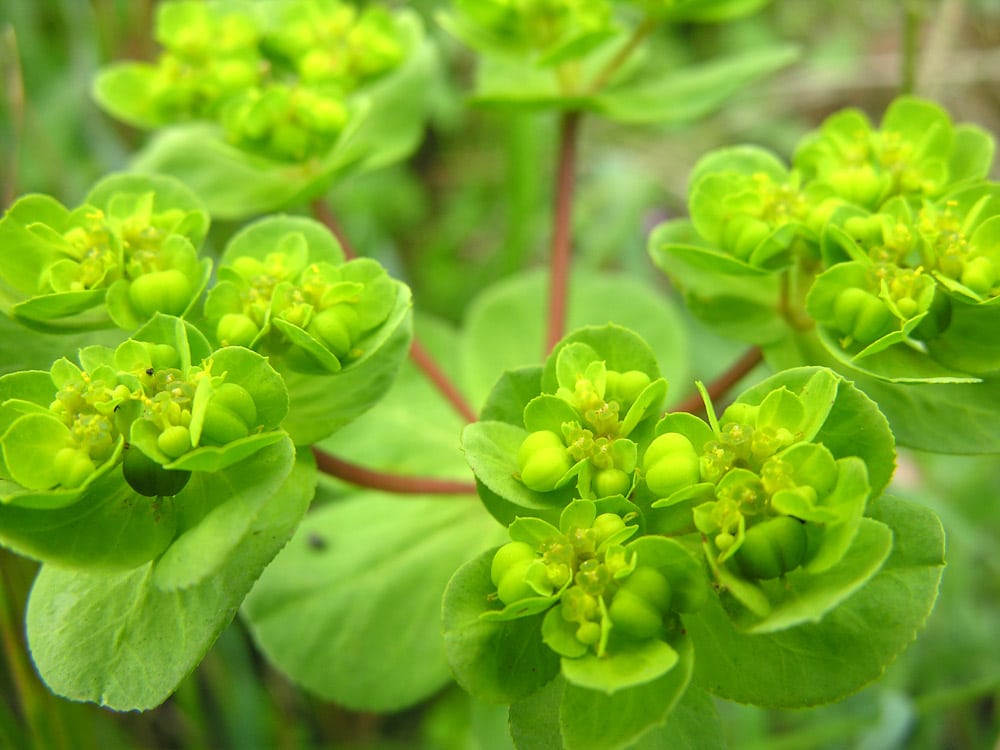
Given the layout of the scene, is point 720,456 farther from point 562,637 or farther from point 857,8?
point 857,8

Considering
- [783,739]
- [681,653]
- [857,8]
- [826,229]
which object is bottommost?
[783,739]

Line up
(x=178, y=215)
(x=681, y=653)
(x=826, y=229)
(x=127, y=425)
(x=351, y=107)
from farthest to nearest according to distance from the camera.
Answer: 1. (x=351, y=107)
2. (x=178, y=215)
3. (x=826, y=229)
4. (x=127, y=425)
5. (x=681, y=653)

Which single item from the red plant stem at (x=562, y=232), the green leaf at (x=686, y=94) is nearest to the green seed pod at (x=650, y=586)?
the red plant stem at (x=562, y=232)

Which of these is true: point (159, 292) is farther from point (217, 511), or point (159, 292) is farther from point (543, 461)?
point (543, 461)

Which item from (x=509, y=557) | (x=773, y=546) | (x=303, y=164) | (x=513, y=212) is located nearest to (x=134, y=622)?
(x=509, y=557)

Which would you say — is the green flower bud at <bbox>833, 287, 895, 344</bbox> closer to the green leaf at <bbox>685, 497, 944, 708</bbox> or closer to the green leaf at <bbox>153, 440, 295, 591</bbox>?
the green leaf at <bbox>685, 497, 944, 708</bbox>

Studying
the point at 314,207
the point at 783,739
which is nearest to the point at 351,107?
the point at 314,207
